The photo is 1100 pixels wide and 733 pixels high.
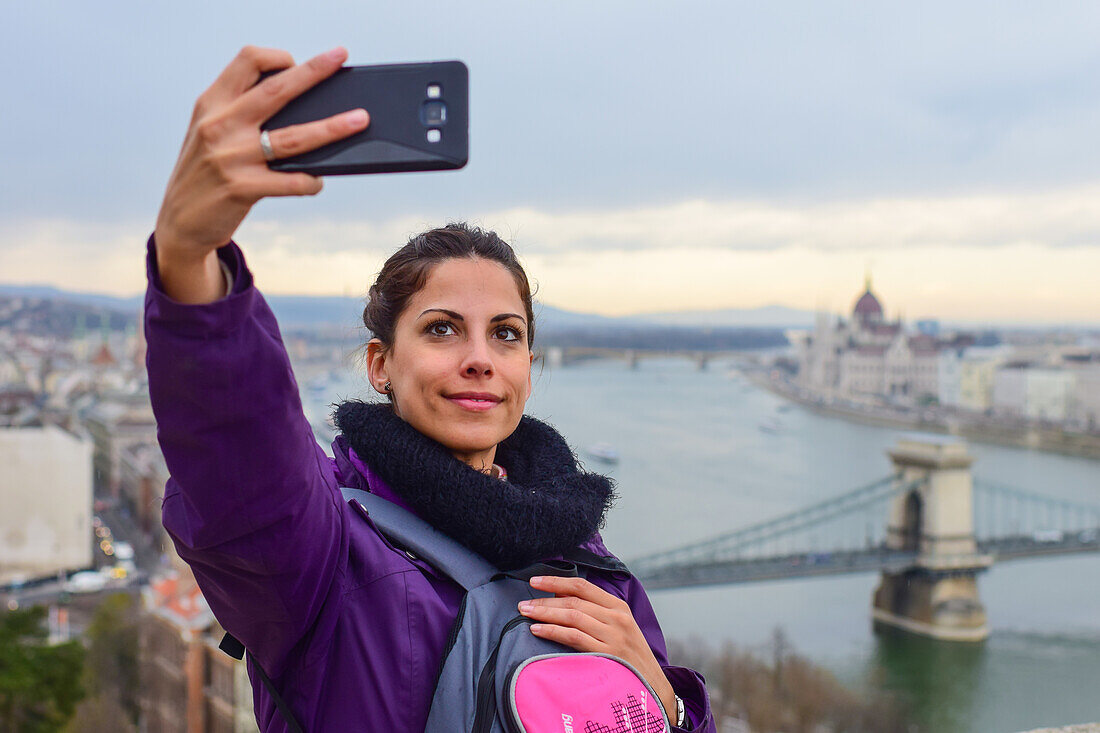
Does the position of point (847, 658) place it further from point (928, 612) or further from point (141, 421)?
point (141, 421)

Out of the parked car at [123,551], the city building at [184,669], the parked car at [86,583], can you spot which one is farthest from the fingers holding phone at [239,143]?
the parked car at [123,551]

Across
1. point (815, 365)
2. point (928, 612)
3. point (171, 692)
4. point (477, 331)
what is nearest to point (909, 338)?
point (815, 365)

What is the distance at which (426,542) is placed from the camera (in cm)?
47

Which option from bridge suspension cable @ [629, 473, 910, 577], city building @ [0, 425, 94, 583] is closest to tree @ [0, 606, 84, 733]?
bridge suspension cable @ [629, 473, 910, 577]

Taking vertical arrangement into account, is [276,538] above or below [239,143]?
below

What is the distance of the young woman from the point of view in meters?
0.33

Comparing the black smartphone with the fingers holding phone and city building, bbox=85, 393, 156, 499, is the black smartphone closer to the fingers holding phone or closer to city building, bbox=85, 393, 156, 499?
the fingers holding phone

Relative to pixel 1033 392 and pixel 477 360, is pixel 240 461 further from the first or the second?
pixel 1033 392

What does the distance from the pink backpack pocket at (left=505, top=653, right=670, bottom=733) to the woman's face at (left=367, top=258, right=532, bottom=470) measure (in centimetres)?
13

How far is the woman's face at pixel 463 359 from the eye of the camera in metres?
0.53

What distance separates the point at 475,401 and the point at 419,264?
0.28ft

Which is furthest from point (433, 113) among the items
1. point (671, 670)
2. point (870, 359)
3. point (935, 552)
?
point (870, 359)

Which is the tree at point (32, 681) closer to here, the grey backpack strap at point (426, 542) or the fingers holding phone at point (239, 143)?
the grey backpack strap at point (426, 542)

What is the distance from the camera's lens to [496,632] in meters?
0.46
